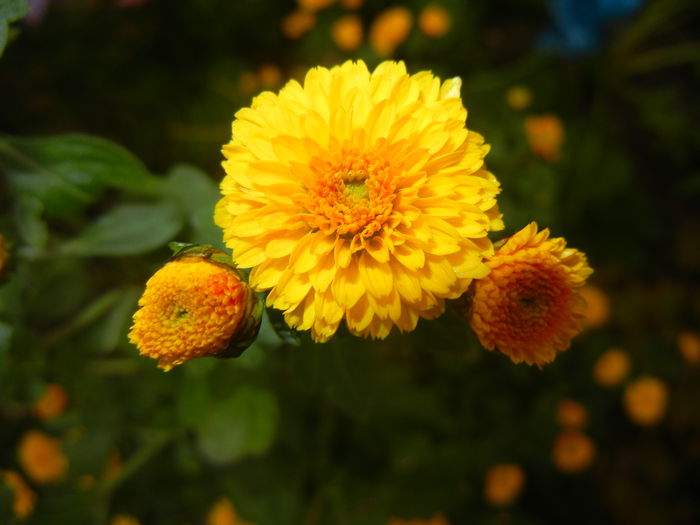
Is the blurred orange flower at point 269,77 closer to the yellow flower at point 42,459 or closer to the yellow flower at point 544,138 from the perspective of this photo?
the yellow flower at point 544,138

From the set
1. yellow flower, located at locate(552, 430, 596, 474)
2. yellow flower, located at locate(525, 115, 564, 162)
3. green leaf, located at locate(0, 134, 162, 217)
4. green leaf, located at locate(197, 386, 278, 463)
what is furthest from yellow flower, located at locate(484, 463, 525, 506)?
green leaf, located at locate(0, 134, 162, 217)

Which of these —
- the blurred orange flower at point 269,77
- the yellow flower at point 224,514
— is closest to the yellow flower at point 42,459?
the yellow flower at point 224,514

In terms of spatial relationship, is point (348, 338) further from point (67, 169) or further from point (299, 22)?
point (299, 22)

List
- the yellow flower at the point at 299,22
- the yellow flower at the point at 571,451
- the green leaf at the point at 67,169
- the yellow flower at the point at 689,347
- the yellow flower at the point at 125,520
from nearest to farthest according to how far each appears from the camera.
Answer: the green leaf at the point at 67,169 → the yellow flower at the point at 125,520 → the yellow flower at the point at 571,451 → the yellow flower at the point at 689,347 → the yellow flower at the point at 299,22

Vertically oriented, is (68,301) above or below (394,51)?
below

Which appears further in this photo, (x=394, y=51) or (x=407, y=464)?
(x=394, y=51)

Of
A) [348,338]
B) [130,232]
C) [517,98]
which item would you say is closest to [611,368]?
[517,98]

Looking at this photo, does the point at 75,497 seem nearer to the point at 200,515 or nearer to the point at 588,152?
the point at 200,515

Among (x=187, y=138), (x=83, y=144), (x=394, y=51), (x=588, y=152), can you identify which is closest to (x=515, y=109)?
(x=588, y=152)
